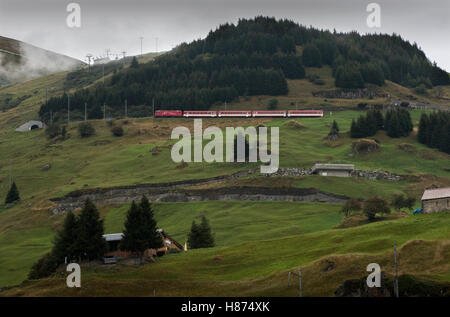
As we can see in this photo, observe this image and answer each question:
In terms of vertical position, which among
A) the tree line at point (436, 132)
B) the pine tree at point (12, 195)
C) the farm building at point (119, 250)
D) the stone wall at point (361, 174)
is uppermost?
the tree line at point (436, 132)

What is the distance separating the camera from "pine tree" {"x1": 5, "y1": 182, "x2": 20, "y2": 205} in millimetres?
154750

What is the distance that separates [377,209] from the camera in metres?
98.2

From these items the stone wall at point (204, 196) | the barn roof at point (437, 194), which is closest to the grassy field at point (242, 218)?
the stone wall at point (204, 196)

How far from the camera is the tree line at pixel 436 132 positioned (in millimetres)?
174050

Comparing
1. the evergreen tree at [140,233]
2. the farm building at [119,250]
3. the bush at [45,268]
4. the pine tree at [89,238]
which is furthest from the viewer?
the farm building at [119,250]

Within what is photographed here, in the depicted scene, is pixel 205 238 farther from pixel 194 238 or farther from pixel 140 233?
pixel 140 233

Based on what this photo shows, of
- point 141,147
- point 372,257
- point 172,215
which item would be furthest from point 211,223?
point 141,147

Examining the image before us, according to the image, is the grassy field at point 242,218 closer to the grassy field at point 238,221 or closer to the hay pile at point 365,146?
the grassy field at point 238,221

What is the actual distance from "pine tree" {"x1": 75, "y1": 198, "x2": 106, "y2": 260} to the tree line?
114 metres

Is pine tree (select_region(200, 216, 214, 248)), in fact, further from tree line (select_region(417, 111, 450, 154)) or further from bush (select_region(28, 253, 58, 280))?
tree line (select_region(417, 111, 450, 154))

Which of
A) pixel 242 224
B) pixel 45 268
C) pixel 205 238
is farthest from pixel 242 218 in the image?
pixel 45 268

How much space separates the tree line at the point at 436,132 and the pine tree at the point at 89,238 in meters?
114

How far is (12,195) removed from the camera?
509 feet
